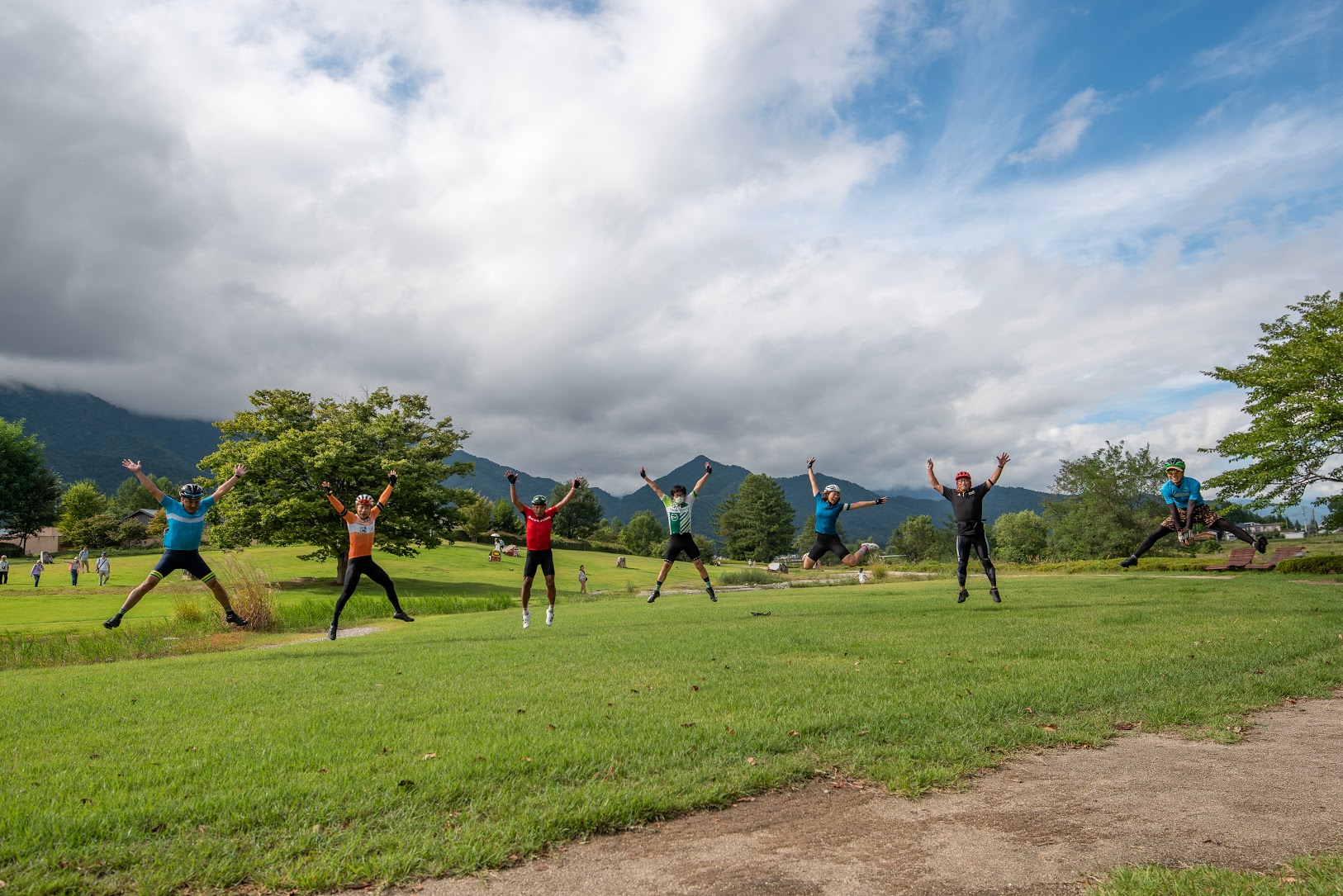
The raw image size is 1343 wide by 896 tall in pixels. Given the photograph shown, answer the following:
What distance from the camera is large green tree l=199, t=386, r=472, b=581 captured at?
4362cm

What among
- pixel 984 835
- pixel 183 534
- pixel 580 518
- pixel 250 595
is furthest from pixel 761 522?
pixel 984 835

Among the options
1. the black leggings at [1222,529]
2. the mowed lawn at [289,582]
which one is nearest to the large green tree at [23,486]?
the mowed lawn at [289,582]

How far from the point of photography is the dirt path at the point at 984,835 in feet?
13.6

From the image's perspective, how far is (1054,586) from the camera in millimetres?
27609

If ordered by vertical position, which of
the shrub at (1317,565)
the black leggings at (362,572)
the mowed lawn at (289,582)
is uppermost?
the black leggings at (362,572)

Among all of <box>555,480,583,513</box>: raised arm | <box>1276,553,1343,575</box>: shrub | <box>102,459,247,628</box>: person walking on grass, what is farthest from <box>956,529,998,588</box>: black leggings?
<box>1276,553,1343,575</box>: shrub

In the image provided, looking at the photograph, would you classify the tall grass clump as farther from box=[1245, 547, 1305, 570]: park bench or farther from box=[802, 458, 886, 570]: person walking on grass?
box=[1245, 547, 1305, 570]: park bench

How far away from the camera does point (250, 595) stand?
2405cm

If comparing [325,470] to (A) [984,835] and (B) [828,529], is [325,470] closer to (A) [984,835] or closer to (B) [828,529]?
(B) [828,529]

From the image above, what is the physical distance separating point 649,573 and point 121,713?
64665mm

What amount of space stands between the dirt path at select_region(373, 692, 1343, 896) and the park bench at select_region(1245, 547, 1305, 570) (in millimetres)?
36789

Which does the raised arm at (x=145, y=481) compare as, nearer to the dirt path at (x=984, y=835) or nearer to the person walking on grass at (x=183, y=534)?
the person walking on grass at (x=183, y=534)

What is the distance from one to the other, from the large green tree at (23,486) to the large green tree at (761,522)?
94.3m

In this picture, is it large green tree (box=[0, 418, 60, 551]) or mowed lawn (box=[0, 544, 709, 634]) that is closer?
mowed lawn (box=[0, 544, 709, 634])
